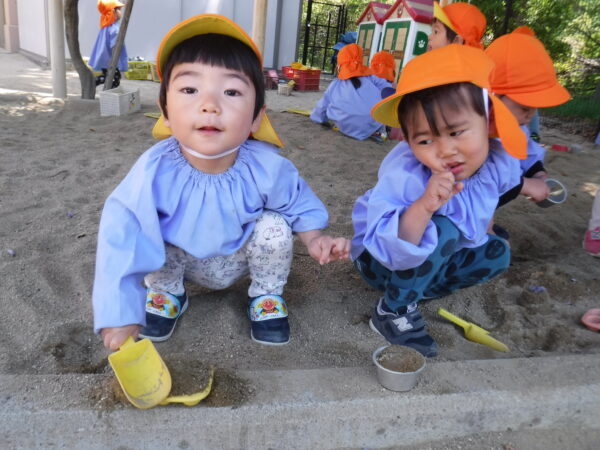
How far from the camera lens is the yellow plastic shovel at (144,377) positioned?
1.05 m

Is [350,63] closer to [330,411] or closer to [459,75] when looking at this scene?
[459,75]

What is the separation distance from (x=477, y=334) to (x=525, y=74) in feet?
3.12

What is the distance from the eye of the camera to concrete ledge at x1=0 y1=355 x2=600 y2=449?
3.72 feet

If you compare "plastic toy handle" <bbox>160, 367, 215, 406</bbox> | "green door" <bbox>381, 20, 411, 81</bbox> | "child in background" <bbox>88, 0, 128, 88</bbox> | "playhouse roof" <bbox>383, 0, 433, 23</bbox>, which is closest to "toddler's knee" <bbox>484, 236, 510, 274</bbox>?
"plastic toy handle" <bbox>160, 367, 215, 406</bbox>

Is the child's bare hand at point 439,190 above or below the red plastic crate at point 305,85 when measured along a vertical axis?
above

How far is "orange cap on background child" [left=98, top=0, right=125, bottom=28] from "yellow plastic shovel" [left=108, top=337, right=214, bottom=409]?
565cm

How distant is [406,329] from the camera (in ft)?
5.25

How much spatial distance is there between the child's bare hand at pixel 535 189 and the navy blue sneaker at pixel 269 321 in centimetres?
103

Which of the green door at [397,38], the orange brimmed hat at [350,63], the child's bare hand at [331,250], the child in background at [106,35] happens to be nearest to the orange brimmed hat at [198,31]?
the child's bare hand at [331,250]

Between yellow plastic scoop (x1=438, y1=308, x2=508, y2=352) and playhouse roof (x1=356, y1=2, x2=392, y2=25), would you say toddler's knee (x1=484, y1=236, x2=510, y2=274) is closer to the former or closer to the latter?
yellow plastic scoop (x1=438, y1=308, x2=508, y2=352)

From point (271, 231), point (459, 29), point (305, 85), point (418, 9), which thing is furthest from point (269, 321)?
point (305, 85)

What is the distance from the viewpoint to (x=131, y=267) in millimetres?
1273

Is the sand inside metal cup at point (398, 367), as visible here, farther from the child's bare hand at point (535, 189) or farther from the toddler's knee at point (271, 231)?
the child's bare hand at point (535, 189)

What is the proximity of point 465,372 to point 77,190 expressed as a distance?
7.27 ft
